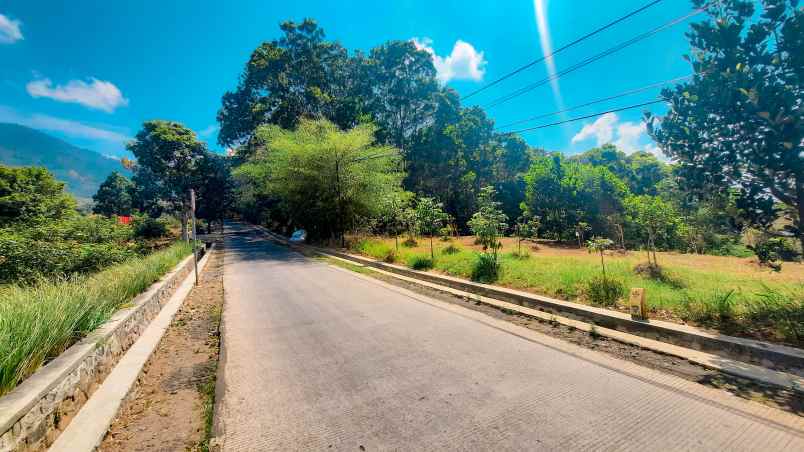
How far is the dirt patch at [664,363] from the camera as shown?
3.11 m

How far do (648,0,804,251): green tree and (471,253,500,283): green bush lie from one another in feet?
14.0

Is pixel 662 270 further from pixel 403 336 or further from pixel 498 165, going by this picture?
pixel 498 165

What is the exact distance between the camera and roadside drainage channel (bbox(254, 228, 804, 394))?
3.53 meters

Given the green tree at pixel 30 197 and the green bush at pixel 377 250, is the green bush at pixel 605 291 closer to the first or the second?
the green bush at pixel 377 250

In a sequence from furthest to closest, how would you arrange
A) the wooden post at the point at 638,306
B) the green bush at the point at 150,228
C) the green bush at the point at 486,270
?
the green bush at the point at 150,228 < the green bush at the point at 486,270 < the wooden post at the point at 638,306

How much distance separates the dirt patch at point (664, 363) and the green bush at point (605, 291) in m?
1.17

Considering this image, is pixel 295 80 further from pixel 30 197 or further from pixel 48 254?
pixel 48 254

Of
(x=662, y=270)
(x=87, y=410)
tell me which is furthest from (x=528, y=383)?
(x=662, y=270)

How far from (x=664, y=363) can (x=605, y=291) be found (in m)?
2.28

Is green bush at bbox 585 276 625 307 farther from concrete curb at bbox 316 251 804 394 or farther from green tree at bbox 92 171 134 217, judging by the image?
green tree at bbox 92 171 134 217

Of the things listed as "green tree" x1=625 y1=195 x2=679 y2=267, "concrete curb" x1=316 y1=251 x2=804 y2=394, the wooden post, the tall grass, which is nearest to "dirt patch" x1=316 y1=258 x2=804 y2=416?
"concrete curb" x1=316 y1=251 x2=804 y2=394

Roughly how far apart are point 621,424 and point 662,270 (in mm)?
6549

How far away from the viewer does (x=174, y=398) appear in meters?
3.65

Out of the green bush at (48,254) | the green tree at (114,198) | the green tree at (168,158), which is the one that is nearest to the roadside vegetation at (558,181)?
the green tree at (168,158)
